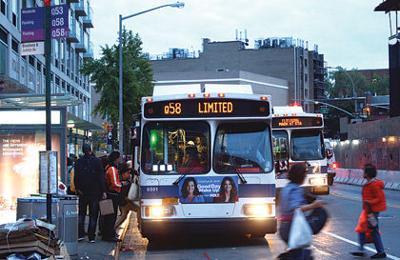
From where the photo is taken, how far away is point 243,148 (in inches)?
492

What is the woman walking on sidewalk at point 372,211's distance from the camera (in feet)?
35.4

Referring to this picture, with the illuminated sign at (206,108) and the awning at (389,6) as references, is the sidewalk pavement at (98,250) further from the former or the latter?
the awning at (389,6)

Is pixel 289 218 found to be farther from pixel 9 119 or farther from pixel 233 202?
pixel 9 119

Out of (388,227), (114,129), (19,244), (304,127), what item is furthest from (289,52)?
(19,244)

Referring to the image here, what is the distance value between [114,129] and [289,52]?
75511 millimetres

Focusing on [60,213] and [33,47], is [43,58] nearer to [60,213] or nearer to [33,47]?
[33,47]

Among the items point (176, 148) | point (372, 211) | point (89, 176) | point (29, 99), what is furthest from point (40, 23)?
point (372, 211)

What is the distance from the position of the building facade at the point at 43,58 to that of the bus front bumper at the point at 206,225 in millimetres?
4336

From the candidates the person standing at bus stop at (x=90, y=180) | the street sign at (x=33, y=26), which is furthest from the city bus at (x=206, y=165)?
the street sign at (x=33, y=26)

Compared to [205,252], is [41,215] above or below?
above

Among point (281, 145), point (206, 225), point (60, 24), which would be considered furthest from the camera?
point (281, 145)

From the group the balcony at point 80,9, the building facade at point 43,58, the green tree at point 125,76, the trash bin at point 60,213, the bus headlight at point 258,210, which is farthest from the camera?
the balcony at point 80,9

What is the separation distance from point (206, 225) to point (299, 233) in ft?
17.3

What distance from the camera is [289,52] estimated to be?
11175cm
